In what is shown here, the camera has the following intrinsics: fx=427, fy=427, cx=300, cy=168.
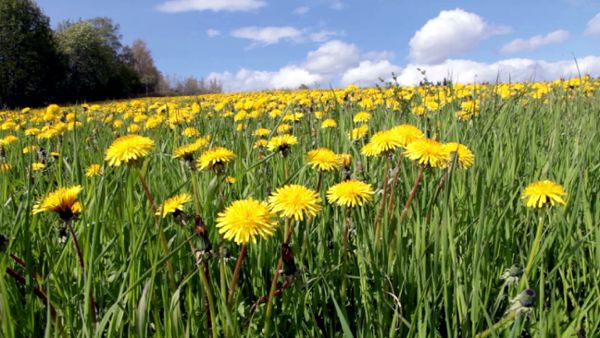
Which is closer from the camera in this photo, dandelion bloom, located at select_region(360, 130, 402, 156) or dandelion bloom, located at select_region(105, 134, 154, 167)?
dandelion bloom, located at select_region(105, 134, 154, 167)

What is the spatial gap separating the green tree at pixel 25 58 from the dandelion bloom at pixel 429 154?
32696 mm

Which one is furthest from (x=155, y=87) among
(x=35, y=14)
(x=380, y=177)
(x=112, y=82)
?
(x=380, y=177)

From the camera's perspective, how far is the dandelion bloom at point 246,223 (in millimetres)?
778

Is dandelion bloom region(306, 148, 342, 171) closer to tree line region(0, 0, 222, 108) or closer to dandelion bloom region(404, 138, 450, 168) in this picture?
dandelion bloom region(404, 138, 450, 168)

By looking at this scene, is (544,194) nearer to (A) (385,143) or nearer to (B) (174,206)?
(A) (385,143)

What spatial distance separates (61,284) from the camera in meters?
1.01

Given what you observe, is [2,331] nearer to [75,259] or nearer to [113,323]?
[113,323]

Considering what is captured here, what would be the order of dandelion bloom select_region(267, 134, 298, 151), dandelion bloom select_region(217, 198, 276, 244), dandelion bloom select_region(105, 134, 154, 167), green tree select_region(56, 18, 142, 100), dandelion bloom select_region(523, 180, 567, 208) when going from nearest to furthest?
dandelion bloom select_region(217, 198, 276, 244)
dandelion bloom select_region(523, 180, 567, 208)
dandelion bloom select_region(105, 134, 154, 167)
dandelion bloom select_region(267, 134, 298, 151)
green tree select_region(56, 18, 142, 100)

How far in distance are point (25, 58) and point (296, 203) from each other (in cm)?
3490

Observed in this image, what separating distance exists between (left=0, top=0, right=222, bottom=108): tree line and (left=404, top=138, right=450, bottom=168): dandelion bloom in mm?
26908

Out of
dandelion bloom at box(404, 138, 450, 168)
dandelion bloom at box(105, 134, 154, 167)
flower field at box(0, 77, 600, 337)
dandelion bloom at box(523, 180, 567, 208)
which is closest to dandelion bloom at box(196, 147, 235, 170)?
flower field at box(0, 77, 600, 337)

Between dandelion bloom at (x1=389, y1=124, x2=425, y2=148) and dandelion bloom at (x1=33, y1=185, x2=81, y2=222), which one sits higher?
dandelion bloom at (x1=389, y1=124, x2=425, y2=148)

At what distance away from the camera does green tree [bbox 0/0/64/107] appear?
28750 millimetres

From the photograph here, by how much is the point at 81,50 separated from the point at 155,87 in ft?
31.0
